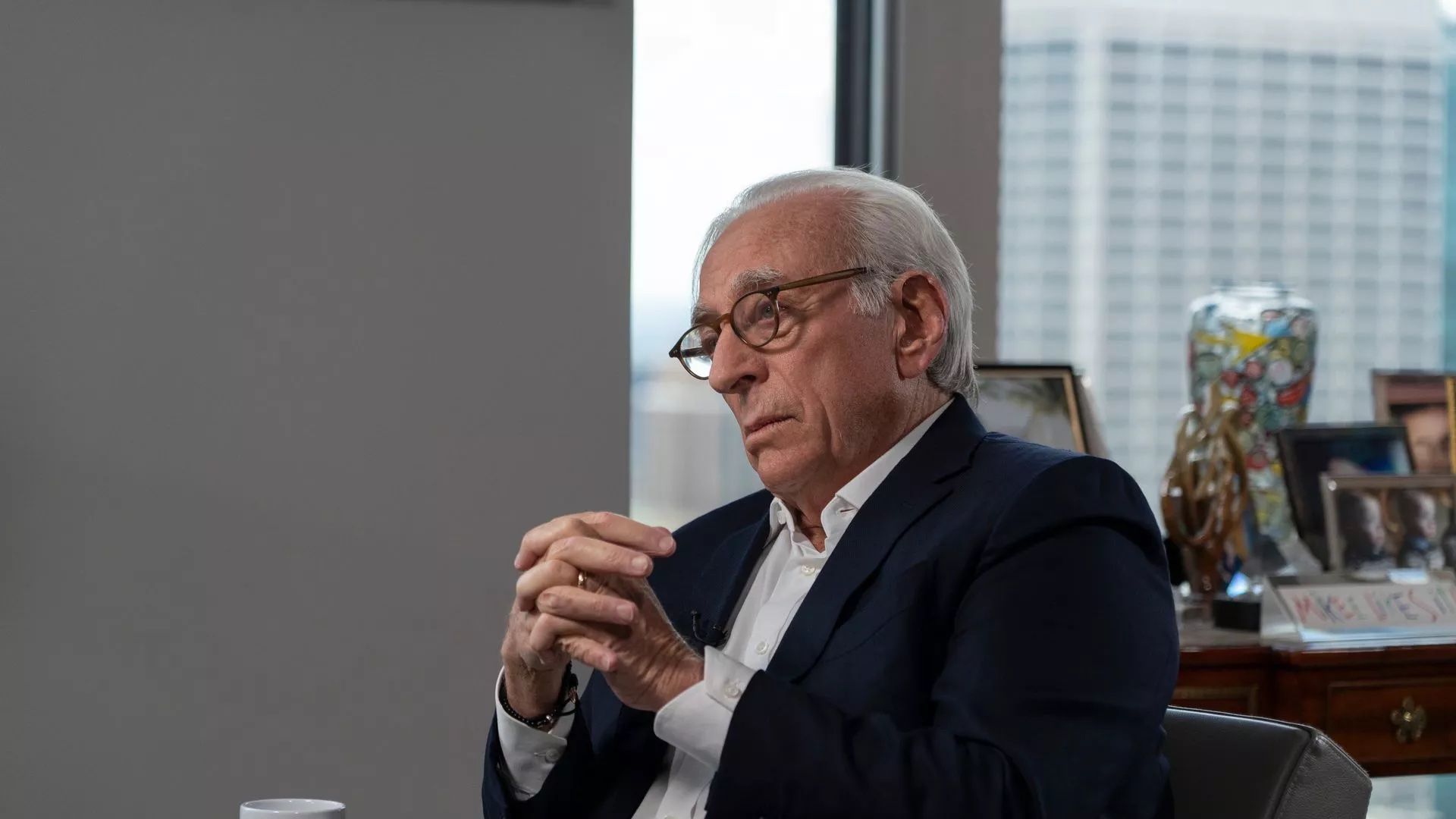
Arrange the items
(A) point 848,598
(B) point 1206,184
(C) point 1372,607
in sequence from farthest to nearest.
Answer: (B) point 1206,184 < (C) point 1372,607 < (A) point 848,598

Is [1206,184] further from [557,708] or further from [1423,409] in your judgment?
[557,708]

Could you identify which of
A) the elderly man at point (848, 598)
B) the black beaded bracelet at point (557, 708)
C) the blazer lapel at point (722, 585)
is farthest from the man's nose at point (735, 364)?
the black beaded bracelet at point (557, 708)

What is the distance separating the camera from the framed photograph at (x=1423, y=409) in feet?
9.20

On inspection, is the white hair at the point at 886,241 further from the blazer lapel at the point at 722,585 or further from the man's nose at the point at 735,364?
the blazer lapel at the point at 722,585

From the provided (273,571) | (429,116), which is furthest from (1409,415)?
(273,571)

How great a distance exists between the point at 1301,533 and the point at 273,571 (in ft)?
5.79

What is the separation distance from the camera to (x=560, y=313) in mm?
2494

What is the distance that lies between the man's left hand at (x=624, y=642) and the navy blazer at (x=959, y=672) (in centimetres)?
8

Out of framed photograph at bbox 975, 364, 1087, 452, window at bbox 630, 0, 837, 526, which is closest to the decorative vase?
framed photograph at bbox 975, 364, 1087, 452

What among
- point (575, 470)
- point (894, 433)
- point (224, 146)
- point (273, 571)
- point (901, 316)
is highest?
point (224, 146)

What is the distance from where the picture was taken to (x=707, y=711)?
1246 millimetres

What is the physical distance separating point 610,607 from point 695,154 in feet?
5.60

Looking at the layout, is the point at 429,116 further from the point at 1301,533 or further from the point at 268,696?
the point at 1301,533

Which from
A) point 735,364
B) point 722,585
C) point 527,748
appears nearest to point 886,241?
point 735,364
